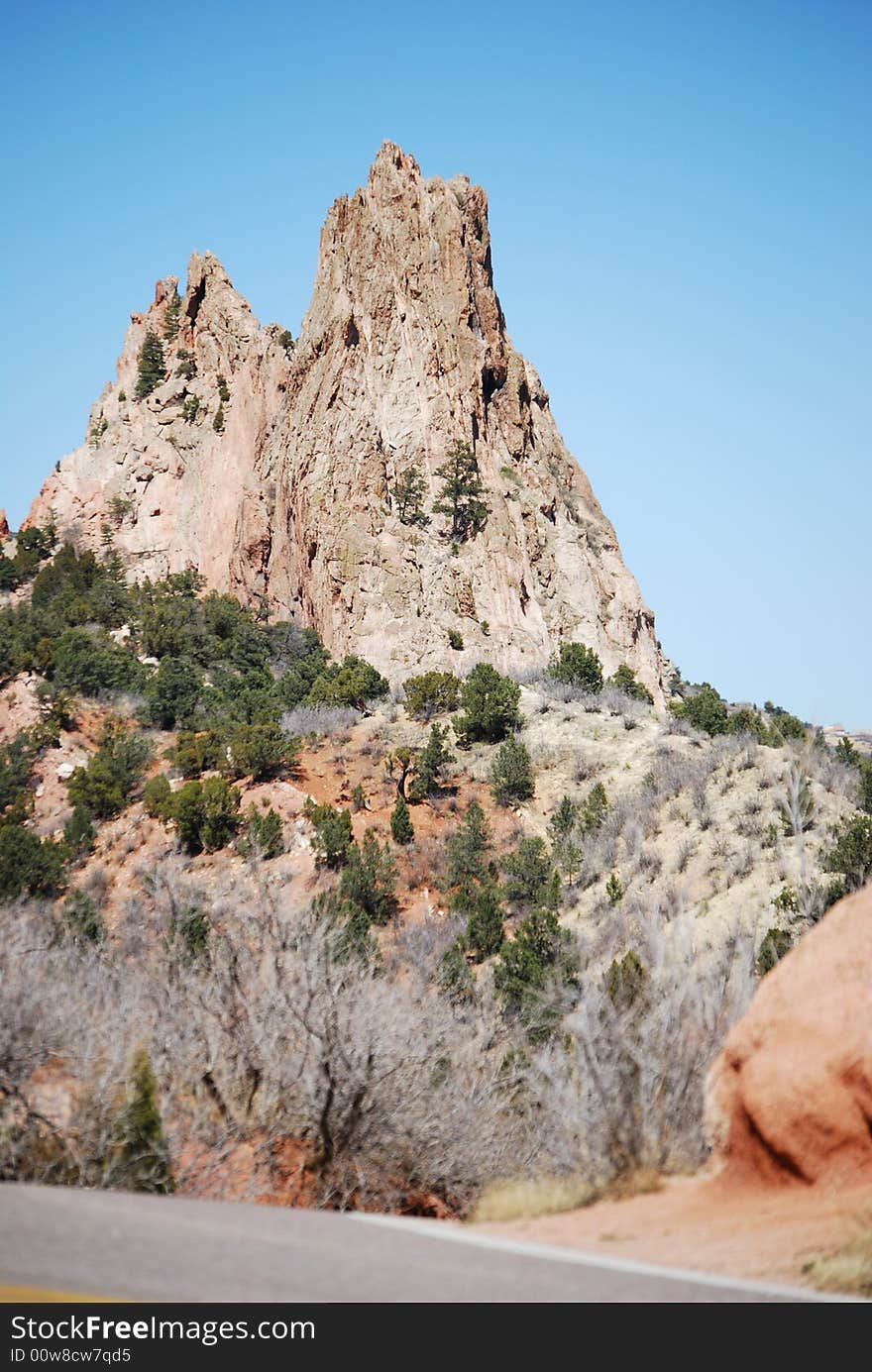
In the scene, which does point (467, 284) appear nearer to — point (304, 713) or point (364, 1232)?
point (304, 713)

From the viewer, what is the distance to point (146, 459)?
5403 centimetres

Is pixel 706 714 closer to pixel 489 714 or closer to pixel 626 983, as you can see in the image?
pixel 489 714

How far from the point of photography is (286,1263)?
512cm

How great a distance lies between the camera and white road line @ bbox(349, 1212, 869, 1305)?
490cm

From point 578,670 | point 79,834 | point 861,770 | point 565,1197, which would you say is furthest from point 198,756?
point 565,1197

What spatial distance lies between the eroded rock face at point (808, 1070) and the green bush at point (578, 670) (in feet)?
98.7

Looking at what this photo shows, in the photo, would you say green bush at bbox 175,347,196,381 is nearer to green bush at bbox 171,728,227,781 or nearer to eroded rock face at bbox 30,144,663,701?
eroded rock face at bbox 30,144,663,701

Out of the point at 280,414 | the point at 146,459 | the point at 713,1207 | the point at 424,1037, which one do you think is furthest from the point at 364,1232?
the point at 146,459

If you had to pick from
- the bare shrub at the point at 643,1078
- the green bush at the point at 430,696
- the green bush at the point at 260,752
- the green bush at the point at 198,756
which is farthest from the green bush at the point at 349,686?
the bare shrub at the point at 643,1078

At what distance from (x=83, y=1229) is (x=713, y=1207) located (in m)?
3.72

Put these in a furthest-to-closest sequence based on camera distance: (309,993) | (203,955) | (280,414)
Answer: (280,414)
(203,955)
(309,993)

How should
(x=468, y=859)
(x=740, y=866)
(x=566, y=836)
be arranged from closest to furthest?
(x=740, y=866) < (x=468, y=859) < (x=566, y=836)

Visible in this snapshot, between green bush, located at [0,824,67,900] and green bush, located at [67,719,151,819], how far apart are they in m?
3.50

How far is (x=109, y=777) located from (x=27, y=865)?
558 centimetres
